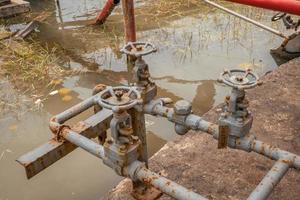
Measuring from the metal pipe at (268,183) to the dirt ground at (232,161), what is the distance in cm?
66

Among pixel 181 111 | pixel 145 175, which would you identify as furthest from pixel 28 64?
pixel 145 175

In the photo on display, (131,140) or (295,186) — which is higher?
(131,140)

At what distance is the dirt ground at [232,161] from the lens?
7.81 ft

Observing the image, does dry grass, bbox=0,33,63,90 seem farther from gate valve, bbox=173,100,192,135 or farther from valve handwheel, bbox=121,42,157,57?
gate valve, bbox=173,100,192,135

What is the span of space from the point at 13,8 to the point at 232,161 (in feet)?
14.1

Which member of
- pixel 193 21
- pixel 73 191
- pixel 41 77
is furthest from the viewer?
pixel 193 21

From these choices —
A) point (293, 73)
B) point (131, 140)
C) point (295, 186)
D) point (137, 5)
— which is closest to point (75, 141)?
point (131, 140)

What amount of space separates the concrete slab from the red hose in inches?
44.1

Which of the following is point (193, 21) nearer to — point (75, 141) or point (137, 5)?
point (137, 5)

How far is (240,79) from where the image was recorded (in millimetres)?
1726

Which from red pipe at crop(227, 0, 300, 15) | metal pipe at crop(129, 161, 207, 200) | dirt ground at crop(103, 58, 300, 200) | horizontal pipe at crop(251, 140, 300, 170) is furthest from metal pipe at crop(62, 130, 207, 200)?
red pipe at crop(227, 0, 300, 15)

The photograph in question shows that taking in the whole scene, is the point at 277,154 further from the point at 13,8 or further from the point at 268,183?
the point at 13,8

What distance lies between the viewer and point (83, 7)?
20.8ft

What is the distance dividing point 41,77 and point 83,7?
231cm
